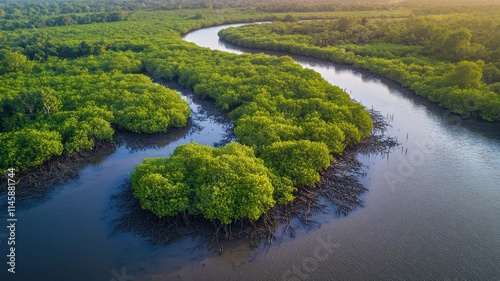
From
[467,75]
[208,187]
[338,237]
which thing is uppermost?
[467,75]

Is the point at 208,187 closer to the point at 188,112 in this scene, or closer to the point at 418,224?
the point at 418,224

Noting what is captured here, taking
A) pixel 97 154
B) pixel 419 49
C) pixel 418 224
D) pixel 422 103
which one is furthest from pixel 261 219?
pixel 419 49

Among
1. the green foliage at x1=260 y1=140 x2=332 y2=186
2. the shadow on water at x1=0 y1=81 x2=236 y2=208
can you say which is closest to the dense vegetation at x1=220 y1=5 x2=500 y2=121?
the green foliage at x1=260 y1=140 x2=332 y2=186

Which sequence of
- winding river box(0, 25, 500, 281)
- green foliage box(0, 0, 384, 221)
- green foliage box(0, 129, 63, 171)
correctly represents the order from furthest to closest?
green foliage box(0, 129, 63, 171) → green foliage box(0, 0, 384, 221) → winding river box(0, 25, 500, 281)

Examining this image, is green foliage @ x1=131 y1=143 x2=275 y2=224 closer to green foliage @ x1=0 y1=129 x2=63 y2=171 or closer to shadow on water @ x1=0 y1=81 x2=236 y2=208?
shadow on water @ x1=0 y1=81 x2=236 y2=208

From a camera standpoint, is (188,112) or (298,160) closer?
(298,160)
